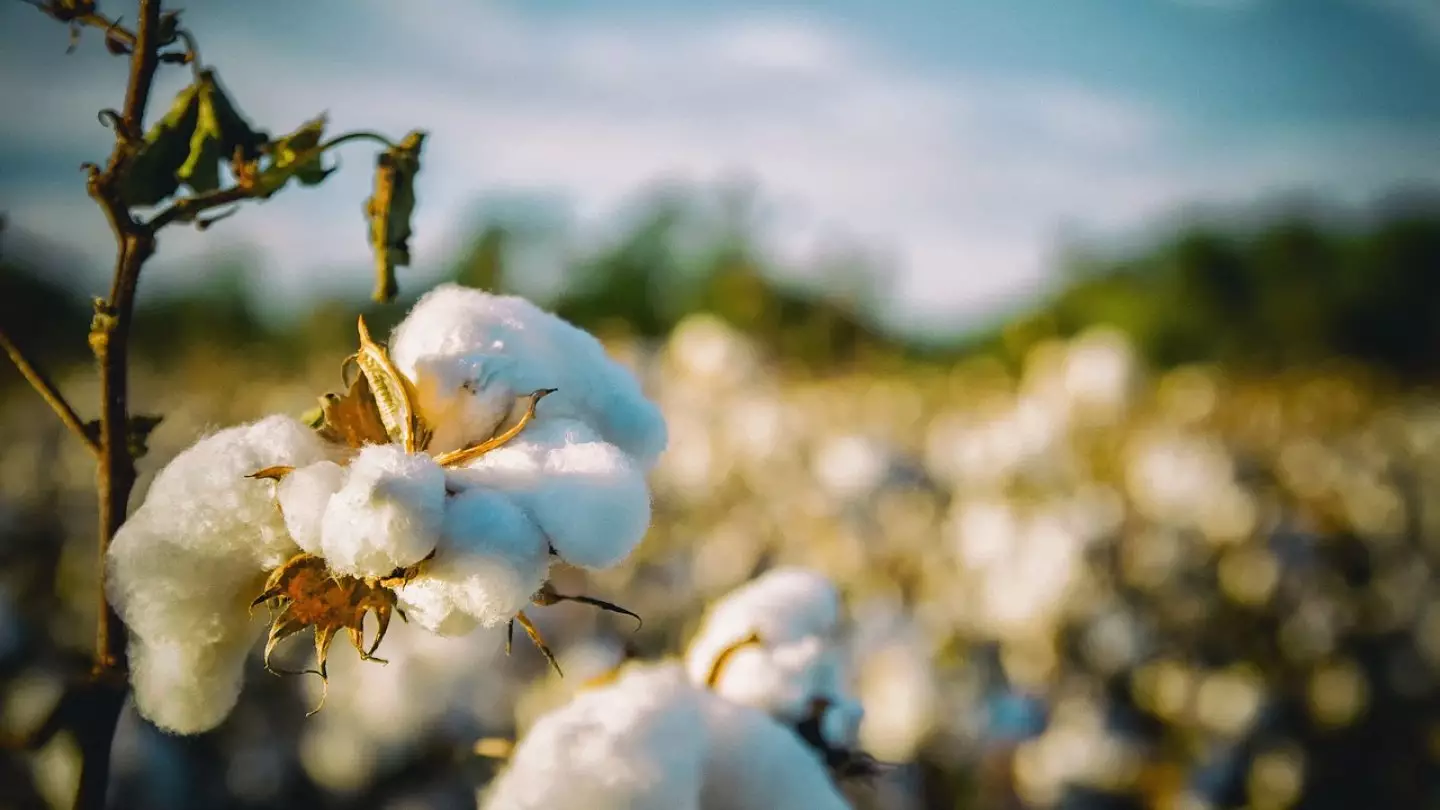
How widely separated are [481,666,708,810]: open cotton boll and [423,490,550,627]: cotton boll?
0.14 metres

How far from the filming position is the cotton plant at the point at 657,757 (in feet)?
1.45

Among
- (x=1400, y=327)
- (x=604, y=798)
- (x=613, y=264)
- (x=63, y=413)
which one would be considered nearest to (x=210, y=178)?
(x=63, y=413)

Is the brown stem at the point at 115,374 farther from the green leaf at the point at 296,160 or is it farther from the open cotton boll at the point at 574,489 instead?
the open cotton boll at the point at 574,489

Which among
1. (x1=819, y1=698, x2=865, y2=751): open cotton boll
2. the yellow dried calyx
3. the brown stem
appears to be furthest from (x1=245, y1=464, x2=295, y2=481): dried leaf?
(x1=819, y1=698, x2=865, y2=751): open cotton boll

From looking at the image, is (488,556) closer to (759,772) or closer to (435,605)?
(435,605)

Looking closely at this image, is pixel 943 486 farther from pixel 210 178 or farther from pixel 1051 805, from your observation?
pixel 210 178

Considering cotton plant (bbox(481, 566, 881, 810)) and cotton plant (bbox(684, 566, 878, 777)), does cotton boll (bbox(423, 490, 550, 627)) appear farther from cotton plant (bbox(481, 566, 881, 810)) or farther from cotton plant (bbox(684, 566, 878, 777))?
cotton plant (bbox(684, 566, 878, 777))

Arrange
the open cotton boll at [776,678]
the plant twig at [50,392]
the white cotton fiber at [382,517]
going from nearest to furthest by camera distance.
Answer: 1. the white cotton fiber at [382,517]
2. the plant twig at [50,392]
3. the open cotton boll at [776,678]

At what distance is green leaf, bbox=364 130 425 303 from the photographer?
0.46 meters

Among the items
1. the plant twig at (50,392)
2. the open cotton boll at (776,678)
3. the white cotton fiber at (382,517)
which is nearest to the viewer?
the white cotton fiber at (382,517)

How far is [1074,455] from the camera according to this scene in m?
3.16

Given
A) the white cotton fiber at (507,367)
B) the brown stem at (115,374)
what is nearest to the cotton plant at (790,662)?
the white cotton fiber at (507,367)

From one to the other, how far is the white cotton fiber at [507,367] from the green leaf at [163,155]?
0.14m

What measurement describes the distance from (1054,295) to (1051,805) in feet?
37.1
